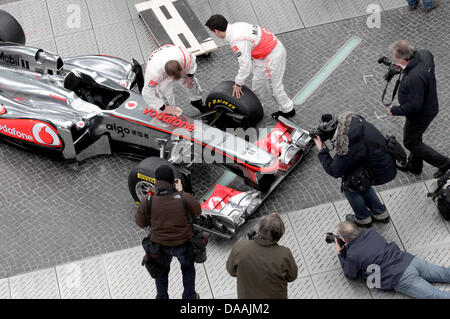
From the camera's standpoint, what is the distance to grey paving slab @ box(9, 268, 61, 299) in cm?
710

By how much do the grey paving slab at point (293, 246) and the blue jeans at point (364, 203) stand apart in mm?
700

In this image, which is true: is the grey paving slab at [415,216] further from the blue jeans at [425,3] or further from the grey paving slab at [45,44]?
the grey paving slab at [45,44]

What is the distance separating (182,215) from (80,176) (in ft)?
8.02

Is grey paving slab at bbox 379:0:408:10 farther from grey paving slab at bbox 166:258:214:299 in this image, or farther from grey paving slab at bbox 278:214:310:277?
grey paving slab at bbox 166:258:214:299

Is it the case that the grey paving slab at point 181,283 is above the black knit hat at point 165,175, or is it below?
below

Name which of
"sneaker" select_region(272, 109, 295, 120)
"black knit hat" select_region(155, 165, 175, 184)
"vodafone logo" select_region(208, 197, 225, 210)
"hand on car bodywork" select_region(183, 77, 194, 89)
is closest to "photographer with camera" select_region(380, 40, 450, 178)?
"sneaker" select_region(272, 109, 295, 120)

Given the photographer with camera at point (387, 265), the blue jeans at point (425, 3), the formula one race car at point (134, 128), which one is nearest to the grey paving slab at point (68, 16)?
the formula one race car at point (134, 128)

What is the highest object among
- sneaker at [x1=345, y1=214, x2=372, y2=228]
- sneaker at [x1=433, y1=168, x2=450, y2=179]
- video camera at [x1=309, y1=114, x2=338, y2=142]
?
video camera at [x1=309, y1=114, x2=338, y2=142]

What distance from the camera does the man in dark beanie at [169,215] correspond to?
594 cm

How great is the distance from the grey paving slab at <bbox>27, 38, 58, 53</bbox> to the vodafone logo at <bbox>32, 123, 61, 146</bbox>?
197cm

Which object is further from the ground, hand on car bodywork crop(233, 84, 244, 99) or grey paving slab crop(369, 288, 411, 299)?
hand on car bodywork crop(233, 84, 244, 99)

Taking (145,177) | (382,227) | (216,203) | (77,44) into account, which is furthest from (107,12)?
(382,227)

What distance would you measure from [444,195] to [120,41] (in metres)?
4.79
